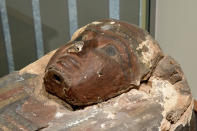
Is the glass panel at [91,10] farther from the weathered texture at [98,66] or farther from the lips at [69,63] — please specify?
the lips at [69,63]

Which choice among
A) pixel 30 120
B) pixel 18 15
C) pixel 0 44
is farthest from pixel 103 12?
pixel 30 120

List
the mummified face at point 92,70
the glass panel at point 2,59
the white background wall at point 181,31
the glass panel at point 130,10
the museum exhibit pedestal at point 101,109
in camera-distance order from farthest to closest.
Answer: the glass panel at point 130,10
the glass panel at point 2,59
the white background wall at point 181,31
the mummified face at point 92,70
the museum exhibit pedestal at point 101,109

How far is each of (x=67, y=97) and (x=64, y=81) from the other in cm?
10

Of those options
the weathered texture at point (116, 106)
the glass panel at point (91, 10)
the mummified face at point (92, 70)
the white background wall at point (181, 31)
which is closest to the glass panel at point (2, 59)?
the glass panel at point (91, 10)

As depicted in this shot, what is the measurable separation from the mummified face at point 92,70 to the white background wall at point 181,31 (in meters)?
1.08

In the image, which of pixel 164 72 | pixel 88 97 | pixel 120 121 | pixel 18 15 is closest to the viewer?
pixel 120 121

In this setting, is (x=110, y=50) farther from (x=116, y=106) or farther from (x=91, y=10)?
(x=91, y=10)

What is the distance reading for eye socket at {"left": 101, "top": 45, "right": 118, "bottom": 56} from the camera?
68.0 inches

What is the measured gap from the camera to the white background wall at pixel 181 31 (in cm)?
268

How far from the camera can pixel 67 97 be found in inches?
67.1

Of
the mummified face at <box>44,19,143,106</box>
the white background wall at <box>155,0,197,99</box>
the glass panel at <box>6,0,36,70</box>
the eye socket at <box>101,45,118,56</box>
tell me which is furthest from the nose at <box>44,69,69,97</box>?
the white background wall at <box>155,0,197,99</box>

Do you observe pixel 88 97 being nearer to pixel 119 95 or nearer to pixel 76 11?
pixel 119 95

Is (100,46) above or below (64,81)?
above

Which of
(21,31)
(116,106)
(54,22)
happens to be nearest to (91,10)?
(54,22)
